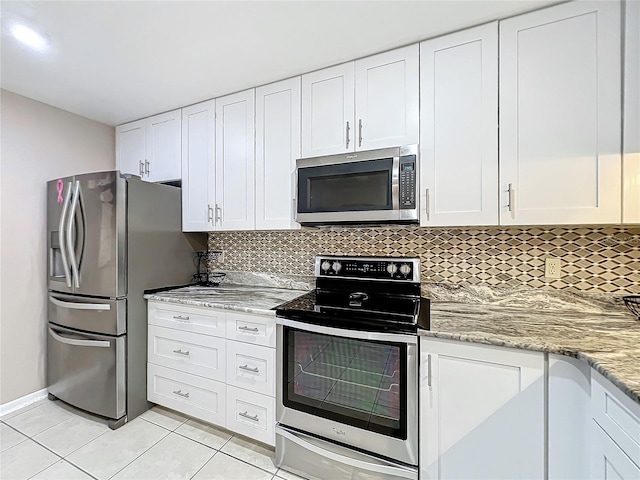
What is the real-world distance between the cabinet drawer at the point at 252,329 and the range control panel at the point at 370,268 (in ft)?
1.82

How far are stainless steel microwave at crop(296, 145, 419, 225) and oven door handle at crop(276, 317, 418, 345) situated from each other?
0.65 meters

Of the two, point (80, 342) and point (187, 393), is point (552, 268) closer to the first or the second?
point (187, 393)

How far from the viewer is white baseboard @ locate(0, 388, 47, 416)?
7.13ft

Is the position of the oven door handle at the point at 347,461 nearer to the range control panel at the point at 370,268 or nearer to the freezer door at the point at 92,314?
the range control panel at the point at 370,268

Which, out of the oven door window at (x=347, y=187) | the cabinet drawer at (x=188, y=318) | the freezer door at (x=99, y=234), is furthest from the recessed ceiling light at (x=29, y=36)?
the cabinet drawer at (x=188, y=318)

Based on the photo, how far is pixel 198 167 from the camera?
2.40 meters

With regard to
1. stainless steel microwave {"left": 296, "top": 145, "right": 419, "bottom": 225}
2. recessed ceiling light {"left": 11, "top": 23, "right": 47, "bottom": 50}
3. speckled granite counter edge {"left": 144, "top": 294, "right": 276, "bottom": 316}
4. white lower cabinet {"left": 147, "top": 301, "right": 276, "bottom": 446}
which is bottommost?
white lower cabinet {"left": 147, "top": 301, "right": 276, "bottom": 446}

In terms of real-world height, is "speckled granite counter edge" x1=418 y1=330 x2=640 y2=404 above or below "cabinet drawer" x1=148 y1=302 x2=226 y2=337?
above

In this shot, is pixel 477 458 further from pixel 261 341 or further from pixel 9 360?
pixel 9 360

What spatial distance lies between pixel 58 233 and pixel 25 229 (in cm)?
28

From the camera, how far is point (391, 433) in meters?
1.39

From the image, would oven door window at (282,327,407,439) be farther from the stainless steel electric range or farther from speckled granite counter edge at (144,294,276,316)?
speckled granite counter edge at (144,294,276,316)

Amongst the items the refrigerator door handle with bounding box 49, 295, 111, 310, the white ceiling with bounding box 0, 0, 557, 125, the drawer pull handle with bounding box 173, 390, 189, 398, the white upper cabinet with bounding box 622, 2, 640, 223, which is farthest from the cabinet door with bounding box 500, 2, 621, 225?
the refrigerator door handle with bounding box 49, 295, 111, 310

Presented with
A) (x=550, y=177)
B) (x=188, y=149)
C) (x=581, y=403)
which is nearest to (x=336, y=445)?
(x=581, y=403)
